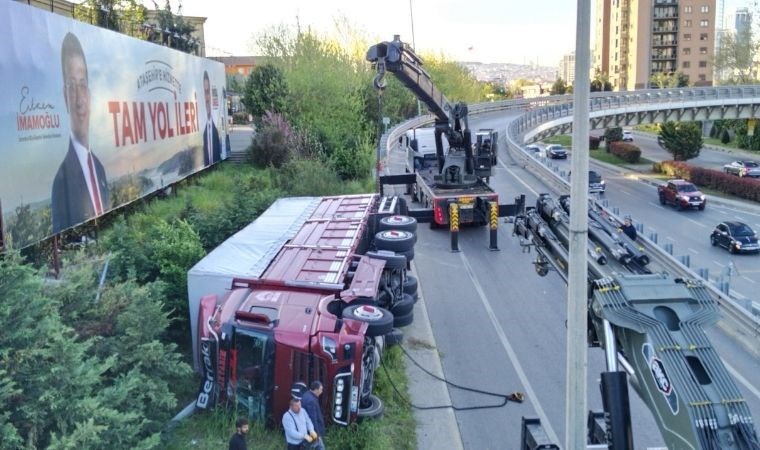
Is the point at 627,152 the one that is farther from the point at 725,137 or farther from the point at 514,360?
the point at 514,360

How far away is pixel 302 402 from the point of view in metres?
8.47

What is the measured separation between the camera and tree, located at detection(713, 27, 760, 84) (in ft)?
293

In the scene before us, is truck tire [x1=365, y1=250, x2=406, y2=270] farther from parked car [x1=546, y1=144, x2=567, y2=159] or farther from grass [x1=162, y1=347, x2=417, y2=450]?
parked car [x1=546, y1=144, x2=567, y2=159]

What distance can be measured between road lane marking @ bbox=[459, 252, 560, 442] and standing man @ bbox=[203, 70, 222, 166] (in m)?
14.8

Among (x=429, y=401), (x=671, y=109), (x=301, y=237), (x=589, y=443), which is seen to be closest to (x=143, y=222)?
(x=301, y=237)

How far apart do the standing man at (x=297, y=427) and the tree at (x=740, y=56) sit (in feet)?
306

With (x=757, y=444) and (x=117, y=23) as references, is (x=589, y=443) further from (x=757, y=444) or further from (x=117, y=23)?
(x=117, y=23)

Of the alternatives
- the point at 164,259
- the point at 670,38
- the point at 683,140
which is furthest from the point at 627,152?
the point at 164,259

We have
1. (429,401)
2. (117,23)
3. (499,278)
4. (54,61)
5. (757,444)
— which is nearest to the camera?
(757,444)

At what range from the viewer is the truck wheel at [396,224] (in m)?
15.6

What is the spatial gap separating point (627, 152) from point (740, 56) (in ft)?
122

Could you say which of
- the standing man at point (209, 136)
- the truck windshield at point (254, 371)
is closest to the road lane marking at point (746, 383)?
the truck windshield at point (254, 371)

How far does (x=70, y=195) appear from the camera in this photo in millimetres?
16344

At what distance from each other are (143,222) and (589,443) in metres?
15.0
